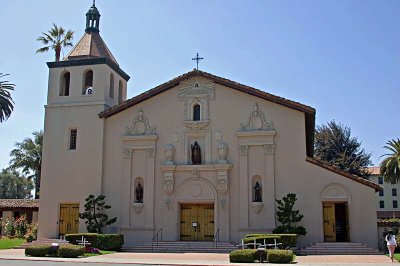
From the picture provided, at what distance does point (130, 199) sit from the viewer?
29938 mm

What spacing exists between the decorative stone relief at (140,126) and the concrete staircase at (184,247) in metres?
7.35

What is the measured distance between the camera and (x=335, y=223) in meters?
28.3

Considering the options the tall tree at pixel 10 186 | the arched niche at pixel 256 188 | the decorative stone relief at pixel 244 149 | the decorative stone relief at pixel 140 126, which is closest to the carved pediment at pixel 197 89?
the decorative stone relief at pixel 140 126

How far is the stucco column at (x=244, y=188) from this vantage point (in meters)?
28.0

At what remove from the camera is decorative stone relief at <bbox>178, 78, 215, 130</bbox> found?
98.4 feet

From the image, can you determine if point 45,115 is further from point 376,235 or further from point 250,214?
point 376,235

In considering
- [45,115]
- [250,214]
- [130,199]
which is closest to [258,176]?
[250,214]

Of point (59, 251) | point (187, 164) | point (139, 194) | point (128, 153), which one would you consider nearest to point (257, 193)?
point (187, 164)

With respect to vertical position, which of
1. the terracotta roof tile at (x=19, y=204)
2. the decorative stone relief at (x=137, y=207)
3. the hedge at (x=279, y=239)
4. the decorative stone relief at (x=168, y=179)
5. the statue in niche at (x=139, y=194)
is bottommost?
the hedge at (x=279, y=239)

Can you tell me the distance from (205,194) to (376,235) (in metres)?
10.0

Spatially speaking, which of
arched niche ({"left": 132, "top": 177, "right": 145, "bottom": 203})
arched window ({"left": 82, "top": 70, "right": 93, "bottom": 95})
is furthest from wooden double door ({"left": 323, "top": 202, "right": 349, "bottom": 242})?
arched window ({"left": 82, "top": 70, "right": 93, "bottom": 95})

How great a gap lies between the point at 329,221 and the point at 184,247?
8.66 m

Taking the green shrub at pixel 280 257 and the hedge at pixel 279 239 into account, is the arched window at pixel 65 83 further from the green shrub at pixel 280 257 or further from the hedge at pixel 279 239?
the green shrub at pixel 280 257

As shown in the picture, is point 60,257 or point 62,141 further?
point 62,141
